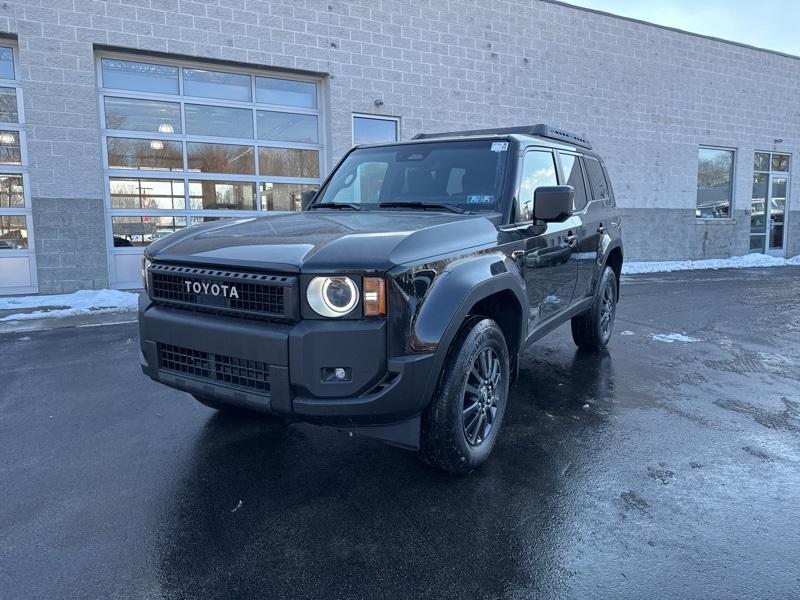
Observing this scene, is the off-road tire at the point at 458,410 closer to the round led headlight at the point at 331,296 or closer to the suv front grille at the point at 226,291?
the round led headlight at the point at 331,296

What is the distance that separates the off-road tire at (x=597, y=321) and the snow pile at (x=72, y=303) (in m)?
6.16

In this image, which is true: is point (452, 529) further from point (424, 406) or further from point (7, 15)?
point (7, 15)

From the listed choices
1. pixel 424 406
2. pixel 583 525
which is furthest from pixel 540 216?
pixel 583 525

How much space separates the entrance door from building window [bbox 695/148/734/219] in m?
1.14

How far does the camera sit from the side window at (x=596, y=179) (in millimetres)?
5652

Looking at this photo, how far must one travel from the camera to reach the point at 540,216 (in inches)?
144

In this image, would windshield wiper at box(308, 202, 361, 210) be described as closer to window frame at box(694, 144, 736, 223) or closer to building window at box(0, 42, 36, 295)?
building window at box(0, 42, 36, 295)

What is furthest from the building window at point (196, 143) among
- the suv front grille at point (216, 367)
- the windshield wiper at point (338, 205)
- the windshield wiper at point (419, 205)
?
the suv front grille at point (216, 367)

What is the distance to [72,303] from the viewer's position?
886cm

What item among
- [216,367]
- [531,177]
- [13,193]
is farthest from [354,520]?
[13,193]

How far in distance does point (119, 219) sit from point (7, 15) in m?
3.42

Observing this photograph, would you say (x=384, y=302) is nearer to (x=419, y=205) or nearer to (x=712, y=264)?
(x=419, y=205)

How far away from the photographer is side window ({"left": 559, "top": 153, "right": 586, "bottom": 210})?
4.90 m

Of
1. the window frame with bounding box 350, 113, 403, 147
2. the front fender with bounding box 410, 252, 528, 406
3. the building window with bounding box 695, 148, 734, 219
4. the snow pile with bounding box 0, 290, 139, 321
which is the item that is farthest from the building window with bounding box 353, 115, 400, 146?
the building window with bounding box 695, 148, 734, 219
